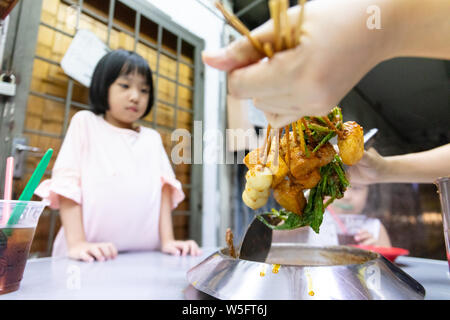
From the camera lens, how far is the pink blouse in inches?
35.5

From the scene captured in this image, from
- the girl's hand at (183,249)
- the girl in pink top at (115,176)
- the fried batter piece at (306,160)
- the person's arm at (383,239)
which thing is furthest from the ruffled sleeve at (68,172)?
the person's arm at (383,239)

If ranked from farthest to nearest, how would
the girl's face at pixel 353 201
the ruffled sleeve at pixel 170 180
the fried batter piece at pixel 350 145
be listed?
1. the ruffled sleeve at pixel 170 180
2. the girl's face at pixel 353 201
3. the fried batter piece at pixel 350 145

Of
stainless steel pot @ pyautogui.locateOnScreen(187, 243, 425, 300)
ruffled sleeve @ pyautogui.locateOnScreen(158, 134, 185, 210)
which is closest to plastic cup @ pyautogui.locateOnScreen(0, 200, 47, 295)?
stainless steel pot @ pyautogui.locateOnScreen(187, 243, 425, 300)

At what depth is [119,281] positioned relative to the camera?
0.49 meters

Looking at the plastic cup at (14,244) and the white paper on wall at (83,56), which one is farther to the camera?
the white paper on wall at (83,56)

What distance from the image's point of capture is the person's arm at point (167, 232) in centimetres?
96

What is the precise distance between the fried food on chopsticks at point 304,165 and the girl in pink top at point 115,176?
Result: 0.55 m

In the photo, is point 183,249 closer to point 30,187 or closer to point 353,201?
point 30,187

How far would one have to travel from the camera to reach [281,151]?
485 millimetres

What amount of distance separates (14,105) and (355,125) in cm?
97

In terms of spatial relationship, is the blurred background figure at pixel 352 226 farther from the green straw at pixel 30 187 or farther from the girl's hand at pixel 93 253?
the green straw at pixel 30 187

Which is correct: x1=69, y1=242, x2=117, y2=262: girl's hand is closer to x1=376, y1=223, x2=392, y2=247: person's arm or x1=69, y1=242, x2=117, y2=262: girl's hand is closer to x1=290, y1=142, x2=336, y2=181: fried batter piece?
x1=290, y1=142, x2=336, y2=181: fried batter piece

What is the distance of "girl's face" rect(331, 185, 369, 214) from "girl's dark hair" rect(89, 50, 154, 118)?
1067 mm
